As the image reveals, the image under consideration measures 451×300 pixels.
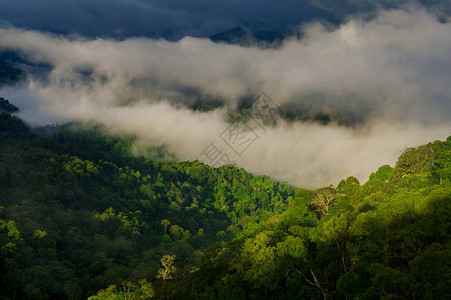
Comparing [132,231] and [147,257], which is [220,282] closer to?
[147,257]

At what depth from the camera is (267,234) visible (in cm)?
5075

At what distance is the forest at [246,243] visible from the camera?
119 ft

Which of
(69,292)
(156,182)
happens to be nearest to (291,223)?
(69,292)

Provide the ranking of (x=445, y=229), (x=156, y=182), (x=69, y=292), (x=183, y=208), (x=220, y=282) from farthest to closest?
1. (x=156, y=182)
2. (x=183, y=208)
3. (x=69, y=292)
4. (x=220, y=282)
5. (x=445, y=229)

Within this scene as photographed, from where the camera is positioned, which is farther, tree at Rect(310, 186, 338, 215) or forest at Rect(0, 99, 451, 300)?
tree at Rect(310, 186, 338, 215)

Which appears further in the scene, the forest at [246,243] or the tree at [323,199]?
the tree at [323,199]

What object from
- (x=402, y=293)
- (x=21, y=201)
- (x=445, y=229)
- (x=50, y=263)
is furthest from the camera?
(x=21, y=201)

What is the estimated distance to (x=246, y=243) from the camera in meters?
47.8

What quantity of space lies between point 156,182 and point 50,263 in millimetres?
108150

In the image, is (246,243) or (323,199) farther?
(323,199)

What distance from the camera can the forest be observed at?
36.4 metres

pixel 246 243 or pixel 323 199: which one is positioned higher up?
pixel 323 199

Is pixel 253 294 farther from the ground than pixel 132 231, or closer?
closer

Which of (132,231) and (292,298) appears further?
(132,231)
